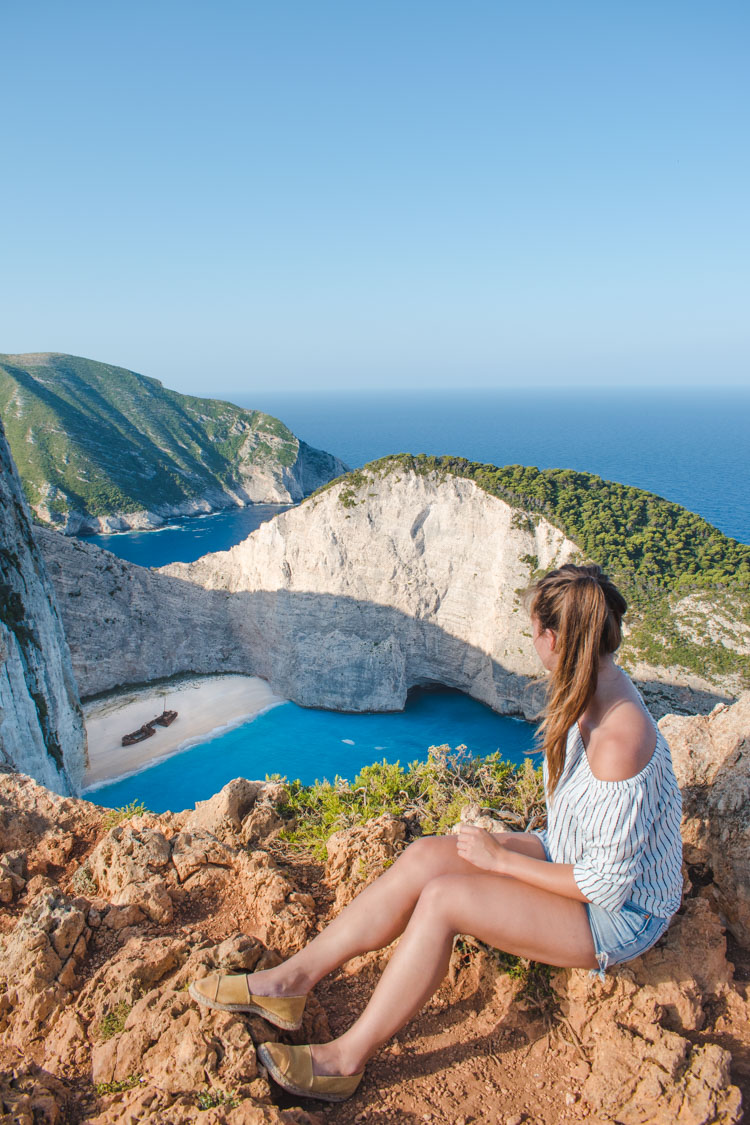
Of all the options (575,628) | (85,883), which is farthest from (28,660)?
(575,628)

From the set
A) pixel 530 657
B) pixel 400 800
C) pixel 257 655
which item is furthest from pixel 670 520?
pixel 400 800

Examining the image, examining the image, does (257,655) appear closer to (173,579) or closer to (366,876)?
(173,579)

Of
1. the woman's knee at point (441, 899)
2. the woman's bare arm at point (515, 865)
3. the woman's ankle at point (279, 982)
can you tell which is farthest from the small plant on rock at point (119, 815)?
the woman's bare arm at point (515, 865)

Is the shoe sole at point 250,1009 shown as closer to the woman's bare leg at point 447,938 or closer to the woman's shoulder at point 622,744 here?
the woman's bare leg at point 447,938

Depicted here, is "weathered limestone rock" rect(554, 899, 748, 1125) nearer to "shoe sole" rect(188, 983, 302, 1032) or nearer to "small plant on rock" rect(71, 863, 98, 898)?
"shoe sole" rect(188, 983, 302, 1032)

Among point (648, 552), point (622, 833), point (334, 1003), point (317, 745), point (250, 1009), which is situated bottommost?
point (317, 745)

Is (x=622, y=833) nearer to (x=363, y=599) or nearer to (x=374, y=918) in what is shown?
(x=374, y=918)

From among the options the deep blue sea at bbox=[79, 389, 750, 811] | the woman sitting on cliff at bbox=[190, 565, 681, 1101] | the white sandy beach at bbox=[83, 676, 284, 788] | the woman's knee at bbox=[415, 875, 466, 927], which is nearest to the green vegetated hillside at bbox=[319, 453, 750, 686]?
the deep blue sea at bbox=[79, 389, 750, 811]
